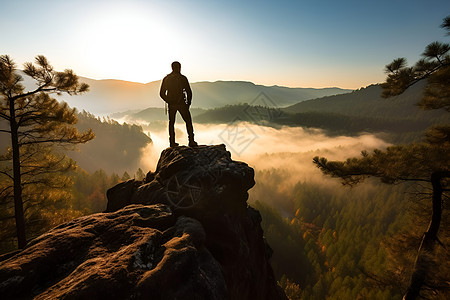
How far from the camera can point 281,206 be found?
141625 millimetres

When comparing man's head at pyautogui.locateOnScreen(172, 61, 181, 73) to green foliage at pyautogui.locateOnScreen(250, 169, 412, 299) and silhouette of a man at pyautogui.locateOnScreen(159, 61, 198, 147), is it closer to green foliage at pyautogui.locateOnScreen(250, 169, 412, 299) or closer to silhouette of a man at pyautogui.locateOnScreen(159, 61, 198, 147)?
silhouette of a man at pyautogui.locateOnScreen(159, 61, 198, 147)

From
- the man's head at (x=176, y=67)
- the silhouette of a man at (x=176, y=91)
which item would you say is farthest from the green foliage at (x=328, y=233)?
the man's head at (x=176, y=67)

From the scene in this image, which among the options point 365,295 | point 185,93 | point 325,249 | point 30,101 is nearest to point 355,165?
point 185,93

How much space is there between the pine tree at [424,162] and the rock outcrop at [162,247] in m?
5.47

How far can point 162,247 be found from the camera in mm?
5617

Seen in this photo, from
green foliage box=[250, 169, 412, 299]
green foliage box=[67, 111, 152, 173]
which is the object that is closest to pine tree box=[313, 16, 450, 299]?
green foliage box=[250, 169, 412, 299]

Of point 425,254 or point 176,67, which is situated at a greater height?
point 176,67

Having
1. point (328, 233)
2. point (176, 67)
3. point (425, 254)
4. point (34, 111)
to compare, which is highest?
point (176, 67)

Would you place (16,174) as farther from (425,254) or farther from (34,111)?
(425,254)

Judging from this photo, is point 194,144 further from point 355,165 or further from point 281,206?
point 281,206

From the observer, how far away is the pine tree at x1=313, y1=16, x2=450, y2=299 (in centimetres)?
739

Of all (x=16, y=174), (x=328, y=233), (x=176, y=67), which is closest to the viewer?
(x=16, y=174)

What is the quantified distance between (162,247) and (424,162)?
10529 mm

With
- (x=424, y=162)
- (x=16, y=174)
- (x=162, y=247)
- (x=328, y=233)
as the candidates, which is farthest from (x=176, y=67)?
(x=328, y=233)
